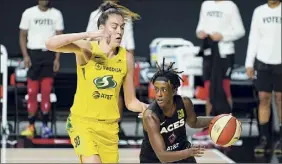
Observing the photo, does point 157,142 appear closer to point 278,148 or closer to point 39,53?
point 278,148

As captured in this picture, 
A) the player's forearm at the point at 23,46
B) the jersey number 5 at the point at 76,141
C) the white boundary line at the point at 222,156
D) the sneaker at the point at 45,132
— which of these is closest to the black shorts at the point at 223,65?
the white boundary line at the point at 222,156

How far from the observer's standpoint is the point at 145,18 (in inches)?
590

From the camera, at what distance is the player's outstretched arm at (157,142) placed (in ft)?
22.6

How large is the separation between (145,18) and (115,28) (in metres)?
8.23

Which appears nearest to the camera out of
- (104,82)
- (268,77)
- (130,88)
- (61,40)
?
(61,40)

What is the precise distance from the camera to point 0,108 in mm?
13984

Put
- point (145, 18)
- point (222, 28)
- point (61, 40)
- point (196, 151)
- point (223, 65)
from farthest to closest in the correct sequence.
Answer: point (145, 18)
point (223, 65)
point (222, 28)
point (196, 151)
point (61, 40)

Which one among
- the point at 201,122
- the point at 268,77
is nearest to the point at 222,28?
the point at 268,77

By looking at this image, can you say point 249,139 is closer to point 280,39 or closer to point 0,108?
point 280,39

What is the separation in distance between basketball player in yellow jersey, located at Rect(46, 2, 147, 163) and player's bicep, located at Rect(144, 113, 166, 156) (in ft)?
0.94

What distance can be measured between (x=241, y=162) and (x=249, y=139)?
6.43 feet

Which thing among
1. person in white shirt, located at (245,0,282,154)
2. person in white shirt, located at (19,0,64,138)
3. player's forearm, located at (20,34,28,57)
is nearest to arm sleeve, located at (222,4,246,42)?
person in white shirt, located at (245,0,282,154)

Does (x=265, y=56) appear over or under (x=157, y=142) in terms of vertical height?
over

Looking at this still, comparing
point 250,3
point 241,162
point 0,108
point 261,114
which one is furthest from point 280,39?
A: point 0,108
